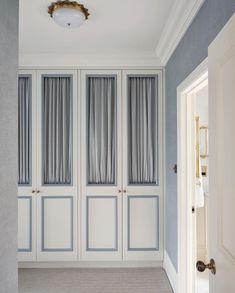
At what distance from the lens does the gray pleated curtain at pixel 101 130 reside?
388 centimetres

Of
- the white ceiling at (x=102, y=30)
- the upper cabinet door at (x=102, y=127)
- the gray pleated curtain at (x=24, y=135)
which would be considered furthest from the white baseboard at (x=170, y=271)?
the white ceiling at (x=102, y=30)

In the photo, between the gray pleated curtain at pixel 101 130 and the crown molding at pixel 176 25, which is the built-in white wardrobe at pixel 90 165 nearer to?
the gray pleated curtain at pixel 101 130

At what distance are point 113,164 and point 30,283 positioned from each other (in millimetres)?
1667

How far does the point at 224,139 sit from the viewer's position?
4.05ft

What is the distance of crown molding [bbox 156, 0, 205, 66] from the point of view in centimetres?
230

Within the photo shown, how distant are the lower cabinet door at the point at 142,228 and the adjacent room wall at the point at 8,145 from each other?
236 cm

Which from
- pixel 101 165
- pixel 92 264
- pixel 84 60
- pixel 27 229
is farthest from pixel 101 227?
pixel 84 60

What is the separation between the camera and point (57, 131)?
388cm

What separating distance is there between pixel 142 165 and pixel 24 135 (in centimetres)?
156

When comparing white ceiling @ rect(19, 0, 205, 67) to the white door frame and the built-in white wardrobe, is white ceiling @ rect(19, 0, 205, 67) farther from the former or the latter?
the white door frame

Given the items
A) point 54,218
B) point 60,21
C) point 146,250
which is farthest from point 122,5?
point 146,250

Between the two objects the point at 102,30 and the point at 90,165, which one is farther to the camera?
the point at 90,165

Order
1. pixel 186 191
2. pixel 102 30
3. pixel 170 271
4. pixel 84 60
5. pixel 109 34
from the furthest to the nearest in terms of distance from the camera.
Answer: pixel 84 60, pixel 170 271, pixel 109 34, pixel 102 30, pixel 186 191

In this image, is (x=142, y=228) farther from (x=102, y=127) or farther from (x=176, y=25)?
(x=176, y=25)
